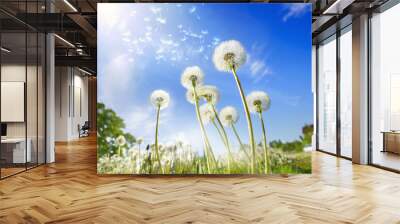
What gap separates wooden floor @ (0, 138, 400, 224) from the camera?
11.8ft

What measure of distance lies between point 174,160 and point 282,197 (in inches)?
80.1

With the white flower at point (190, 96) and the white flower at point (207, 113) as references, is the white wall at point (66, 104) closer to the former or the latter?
the white flower at point (190, 96)

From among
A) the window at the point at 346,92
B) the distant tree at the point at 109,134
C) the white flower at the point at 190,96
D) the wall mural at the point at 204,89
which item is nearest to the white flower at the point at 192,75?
the wall mural at the point at 204,89

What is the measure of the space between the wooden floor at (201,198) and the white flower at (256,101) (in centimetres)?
111

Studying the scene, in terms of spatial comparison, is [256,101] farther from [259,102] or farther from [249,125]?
[249,125]

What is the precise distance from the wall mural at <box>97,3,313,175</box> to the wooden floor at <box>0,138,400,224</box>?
0.40 meters

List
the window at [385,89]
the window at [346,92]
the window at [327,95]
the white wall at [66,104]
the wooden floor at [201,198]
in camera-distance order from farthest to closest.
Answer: the white wall at [66,104] → the window at [327,95] → the window at [346,92] → the window at [385,89] → the wooden floor at [201,198]

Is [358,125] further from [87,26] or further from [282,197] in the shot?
[87,26]

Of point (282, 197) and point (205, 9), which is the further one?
point (205, 9)

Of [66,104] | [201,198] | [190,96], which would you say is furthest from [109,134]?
[66,104]

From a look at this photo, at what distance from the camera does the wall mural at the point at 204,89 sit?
5809 mm

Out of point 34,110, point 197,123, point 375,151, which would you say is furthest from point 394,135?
point 34,110

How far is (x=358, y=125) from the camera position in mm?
7410

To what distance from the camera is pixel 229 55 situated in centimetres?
586
